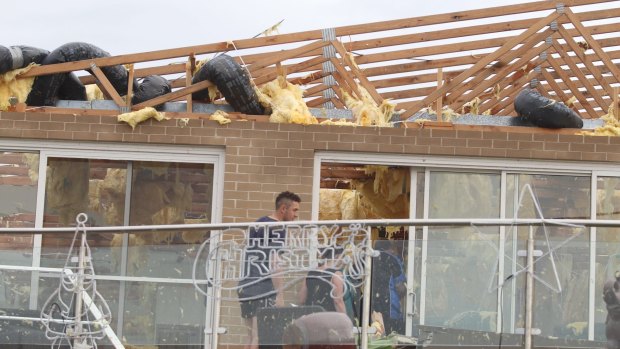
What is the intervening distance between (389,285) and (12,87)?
6070 millimetres

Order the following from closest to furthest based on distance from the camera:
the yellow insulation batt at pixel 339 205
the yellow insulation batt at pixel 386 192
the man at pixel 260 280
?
the man at pixel 260 280 < the yellow insulation batt at pixel 386 192 < the yellow insulation batt at pixel 339 205

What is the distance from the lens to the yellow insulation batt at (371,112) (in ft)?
42.8

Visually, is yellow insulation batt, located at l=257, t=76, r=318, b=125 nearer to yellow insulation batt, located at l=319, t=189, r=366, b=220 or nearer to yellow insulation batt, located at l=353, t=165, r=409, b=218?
yellow insulation batt, located at l=353, t=165, r=409, b=218

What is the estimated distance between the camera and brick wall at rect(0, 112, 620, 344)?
1277 centimetres

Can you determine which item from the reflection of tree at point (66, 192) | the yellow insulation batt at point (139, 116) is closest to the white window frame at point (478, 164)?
the yellow insulation batt at point (139, 116)

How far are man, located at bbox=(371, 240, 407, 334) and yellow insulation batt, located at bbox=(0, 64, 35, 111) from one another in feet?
19.1

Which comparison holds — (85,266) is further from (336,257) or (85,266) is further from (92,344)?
(336,257)

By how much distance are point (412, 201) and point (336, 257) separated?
4.06 meters

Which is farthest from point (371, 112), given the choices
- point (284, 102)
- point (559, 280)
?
point (559, 280)

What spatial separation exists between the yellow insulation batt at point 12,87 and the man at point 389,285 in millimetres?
5823

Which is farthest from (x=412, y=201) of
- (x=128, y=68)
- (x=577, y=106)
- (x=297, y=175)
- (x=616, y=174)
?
(x=577, y=106)

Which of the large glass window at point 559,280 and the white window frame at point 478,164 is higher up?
the white window frame at point 478,164

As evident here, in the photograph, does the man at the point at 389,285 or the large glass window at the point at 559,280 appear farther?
the man at the point at 389,285

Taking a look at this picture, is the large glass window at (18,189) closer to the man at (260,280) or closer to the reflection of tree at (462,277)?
the man at (260,280)
